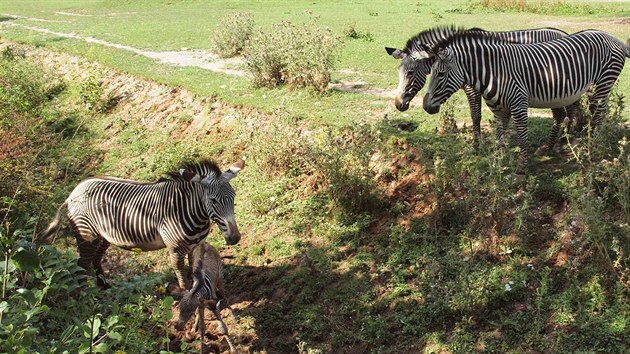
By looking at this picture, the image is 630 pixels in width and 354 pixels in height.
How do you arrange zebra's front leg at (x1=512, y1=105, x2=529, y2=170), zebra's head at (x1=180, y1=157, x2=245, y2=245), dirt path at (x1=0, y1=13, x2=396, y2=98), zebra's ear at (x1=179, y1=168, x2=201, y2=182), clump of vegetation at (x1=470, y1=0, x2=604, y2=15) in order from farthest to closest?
clump of vegetation at (x1=470, y1=0, x2=604, y2=15) → dirt path at (x1=0, y1=13, x2=396, y2=98) → zebra's front leg at (x1=512, y1=105, x2=529, y2=170) → zebra's ear at (x1=179, y1=168, x2=201, y2=182) → zebra's head at (x1=180, y1=157, x2=245, y2=245)

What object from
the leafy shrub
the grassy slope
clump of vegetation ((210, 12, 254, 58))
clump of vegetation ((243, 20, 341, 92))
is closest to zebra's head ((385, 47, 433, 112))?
the grassy slope

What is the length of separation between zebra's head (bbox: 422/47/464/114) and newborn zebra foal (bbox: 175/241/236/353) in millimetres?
3510

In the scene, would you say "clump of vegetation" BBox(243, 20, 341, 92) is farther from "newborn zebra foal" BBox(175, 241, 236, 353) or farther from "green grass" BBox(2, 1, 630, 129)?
"newborn zebra foal" BBox(175, 241, 236, 353)

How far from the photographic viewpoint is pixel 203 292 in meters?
7.02

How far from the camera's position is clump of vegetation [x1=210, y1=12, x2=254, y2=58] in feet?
57.1

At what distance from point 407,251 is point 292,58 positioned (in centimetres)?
642

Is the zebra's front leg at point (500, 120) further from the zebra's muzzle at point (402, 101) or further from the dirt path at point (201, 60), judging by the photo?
the dirt path at point (201, 60)

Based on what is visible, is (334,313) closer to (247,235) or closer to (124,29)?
(247,235)

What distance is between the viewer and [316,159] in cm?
955

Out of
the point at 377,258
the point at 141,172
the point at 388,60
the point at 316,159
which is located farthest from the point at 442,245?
the point at 388,60

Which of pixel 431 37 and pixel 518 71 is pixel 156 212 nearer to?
pixel 431 37

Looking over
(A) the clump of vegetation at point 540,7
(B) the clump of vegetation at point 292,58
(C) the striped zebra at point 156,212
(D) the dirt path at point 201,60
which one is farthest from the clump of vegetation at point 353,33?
(C) the striped zebra at point 156,212

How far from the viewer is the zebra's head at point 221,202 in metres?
7.24

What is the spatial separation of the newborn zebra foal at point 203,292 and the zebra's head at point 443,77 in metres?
3.51
